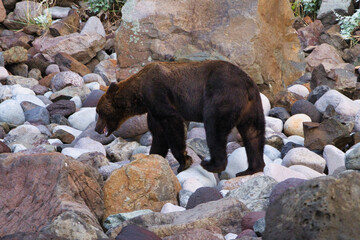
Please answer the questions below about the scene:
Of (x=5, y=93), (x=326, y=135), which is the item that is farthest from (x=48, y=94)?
(x=326, y=135)

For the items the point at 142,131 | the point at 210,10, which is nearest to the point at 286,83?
the point at 210,10

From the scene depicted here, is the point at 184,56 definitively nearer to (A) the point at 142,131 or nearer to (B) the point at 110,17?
(A) the point at 142,131

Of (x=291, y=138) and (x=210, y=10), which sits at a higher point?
(x=210, y=10)

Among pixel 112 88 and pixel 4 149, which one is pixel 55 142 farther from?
pixel 112 88

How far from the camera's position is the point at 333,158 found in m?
7.20

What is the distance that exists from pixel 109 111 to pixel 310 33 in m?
8.59

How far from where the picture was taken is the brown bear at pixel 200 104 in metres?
6.54

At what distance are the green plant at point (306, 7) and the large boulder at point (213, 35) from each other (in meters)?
5.10

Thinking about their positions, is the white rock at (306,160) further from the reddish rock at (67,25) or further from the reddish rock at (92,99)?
the reddish rock at (67,25)

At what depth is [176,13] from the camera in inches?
415

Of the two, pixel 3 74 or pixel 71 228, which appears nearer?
pixel 71 228

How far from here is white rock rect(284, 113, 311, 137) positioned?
8953 millimetres

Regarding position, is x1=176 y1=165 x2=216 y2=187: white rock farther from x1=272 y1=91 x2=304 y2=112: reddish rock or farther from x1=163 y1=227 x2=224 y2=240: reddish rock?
x1=272 y1=91 x2=304 y2=112: reddish rock

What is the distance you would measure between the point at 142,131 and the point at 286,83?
331 cm
